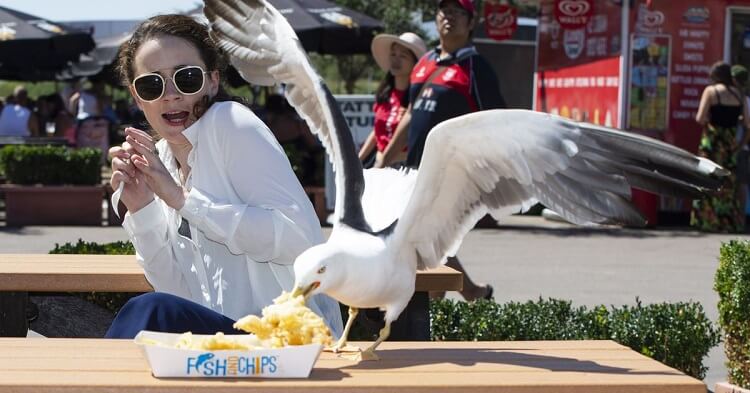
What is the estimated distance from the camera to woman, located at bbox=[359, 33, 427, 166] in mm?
7520

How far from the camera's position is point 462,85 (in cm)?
648

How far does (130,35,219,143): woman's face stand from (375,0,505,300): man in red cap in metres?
2.81

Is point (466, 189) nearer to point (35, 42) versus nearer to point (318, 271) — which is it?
point (318, 271)

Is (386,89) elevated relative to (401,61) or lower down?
lower down

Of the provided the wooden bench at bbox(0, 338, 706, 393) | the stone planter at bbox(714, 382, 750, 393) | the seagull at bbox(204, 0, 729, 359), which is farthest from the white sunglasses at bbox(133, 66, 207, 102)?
the stone planter at bbox(714, 382, 750, 393)

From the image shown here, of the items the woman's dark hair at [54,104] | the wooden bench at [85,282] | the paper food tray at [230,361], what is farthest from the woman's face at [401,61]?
the woman's dark hair at [54,104]

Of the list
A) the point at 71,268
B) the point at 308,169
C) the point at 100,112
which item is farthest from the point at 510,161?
the point at 100,112

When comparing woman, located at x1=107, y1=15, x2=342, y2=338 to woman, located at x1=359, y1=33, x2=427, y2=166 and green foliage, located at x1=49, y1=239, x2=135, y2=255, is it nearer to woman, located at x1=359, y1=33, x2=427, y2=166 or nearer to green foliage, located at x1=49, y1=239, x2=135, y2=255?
green foliage, located at x1=49, y1=239, x2=135, y2=255

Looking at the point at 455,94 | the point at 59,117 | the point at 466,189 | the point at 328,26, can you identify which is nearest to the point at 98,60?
the point at 59,117

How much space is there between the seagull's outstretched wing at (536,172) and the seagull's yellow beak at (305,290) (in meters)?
0.33

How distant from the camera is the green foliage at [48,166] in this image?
12516mm

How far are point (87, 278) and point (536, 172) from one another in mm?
2041

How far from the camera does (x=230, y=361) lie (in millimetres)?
2570

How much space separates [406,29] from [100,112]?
1595cm
